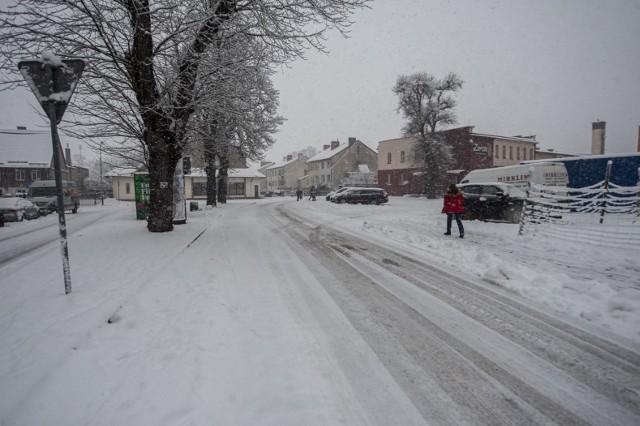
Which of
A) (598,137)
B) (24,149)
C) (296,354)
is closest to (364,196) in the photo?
(296,354)

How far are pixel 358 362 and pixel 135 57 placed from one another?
9.82 meters

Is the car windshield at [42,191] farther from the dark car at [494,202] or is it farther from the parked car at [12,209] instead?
the dark car at [494,202]

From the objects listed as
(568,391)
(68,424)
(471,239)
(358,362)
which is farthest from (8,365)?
(471,239)

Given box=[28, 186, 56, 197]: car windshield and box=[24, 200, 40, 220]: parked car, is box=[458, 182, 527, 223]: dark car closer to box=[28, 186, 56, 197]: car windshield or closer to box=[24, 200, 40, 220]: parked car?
box=[24, 200, 40, 220]: parked car

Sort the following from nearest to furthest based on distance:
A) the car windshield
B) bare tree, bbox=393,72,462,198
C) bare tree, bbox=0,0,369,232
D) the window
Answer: bare tree, bbox=0,0,369,232 → the car windshield → bare tree, bbox=393,72,462,198 → the window

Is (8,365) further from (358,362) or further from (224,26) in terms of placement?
Answer: (224,26)

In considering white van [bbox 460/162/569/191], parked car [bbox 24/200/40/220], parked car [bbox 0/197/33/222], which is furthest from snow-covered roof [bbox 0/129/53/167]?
white van [bbox 460/162/569/191]

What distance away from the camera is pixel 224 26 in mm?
8820

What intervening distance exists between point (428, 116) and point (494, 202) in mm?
24118

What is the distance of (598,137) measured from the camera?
4112 cm

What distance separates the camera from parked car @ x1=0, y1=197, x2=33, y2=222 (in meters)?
16.5

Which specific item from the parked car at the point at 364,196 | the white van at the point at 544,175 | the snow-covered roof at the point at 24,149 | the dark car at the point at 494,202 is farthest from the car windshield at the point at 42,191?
the snow-covered roof at the point at 24,149

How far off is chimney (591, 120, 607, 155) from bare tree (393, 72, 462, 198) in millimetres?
22400

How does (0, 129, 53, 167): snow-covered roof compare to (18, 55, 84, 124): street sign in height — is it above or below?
above
